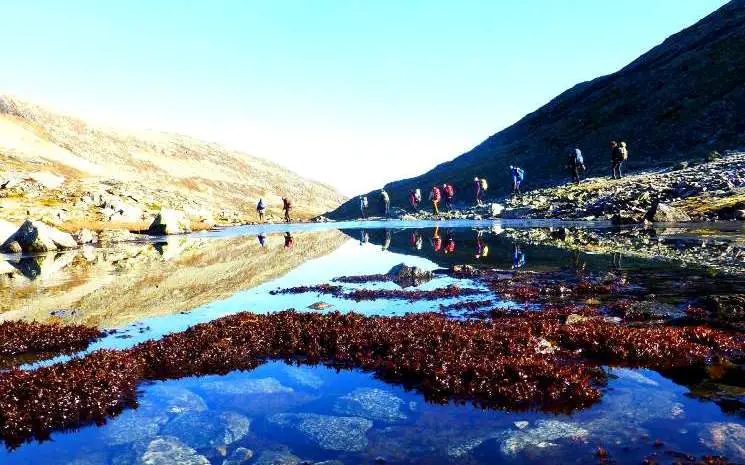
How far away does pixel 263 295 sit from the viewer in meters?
20.7

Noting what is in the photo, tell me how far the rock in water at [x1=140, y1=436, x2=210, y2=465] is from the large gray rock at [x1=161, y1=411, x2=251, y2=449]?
6.1 inches

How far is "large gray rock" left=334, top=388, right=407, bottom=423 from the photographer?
854 centimetres

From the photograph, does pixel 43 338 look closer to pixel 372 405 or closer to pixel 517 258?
pixel 372 405

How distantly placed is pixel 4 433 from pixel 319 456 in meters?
5.45

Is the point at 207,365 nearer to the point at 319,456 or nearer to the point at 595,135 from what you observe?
the point at 319,456

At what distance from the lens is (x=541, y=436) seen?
292 inches

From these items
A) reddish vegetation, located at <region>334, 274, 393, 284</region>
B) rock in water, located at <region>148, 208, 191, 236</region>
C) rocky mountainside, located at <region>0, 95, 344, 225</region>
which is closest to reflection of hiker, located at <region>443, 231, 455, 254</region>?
reddish vegetation, located at <region>334, 274, 393, 284</region>

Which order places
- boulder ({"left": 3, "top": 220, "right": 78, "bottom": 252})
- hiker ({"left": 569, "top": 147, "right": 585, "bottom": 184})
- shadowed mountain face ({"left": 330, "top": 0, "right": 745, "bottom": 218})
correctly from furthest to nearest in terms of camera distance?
shadowed mountain face ({"left": 330, "top": 0, "right": 745, "bottom": 218})
hiker ({"left": 569, "top": 147, "right": 585, "bottom": 184})
boulder ({"left": 3, "top": 220, "right": 78, "bottom": 252})

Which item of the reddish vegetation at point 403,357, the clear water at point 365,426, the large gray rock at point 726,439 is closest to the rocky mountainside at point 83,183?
the reddish vegetation at point 403,357

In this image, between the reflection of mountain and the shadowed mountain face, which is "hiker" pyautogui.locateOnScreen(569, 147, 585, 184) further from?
the reflection of mountain

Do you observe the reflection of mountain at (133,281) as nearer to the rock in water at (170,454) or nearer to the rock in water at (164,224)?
the rock in water at (170,454)

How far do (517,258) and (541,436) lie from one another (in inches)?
786

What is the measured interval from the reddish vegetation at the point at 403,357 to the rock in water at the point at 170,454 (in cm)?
186

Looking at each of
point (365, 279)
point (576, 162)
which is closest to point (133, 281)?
point (365, 279)
